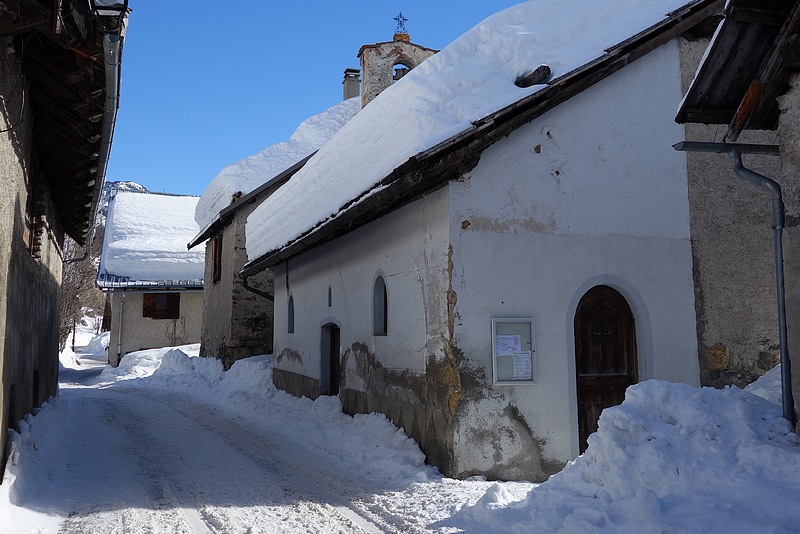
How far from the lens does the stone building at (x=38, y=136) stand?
5.38 meters

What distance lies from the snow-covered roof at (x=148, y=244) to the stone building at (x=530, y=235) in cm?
2196

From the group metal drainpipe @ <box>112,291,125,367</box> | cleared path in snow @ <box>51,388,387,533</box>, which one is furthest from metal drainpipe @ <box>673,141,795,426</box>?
metal drainpipe @ <box>112,291,125,367</box>

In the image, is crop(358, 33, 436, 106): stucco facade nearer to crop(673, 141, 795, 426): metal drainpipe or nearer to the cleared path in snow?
the cleared path in snow

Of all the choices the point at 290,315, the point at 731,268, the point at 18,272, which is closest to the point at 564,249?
the point at 731,268

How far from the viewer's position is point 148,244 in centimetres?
3250

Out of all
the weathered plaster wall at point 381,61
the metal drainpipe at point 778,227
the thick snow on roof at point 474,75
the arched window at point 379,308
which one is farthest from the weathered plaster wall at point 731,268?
the weathered plaster wall at point 381,61

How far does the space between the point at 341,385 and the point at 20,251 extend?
549 cm

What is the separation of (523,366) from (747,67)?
3800 mm

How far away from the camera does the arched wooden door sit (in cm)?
811

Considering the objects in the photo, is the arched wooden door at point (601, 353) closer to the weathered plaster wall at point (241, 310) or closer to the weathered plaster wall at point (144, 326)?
the weathered plaster wall at point (241, 310)

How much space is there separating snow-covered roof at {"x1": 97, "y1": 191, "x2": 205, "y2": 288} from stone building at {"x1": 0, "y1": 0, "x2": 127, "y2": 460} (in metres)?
19.6

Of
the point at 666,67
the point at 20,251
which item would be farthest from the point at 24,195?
the point at 666,67

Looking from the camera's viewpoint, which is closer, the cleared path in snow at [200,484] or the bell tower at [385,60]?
the cleared path in snow at [200,484]

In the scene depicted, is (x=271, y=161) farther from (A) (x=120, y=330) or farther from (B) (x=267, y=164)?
(A) (x=120, y=330)
